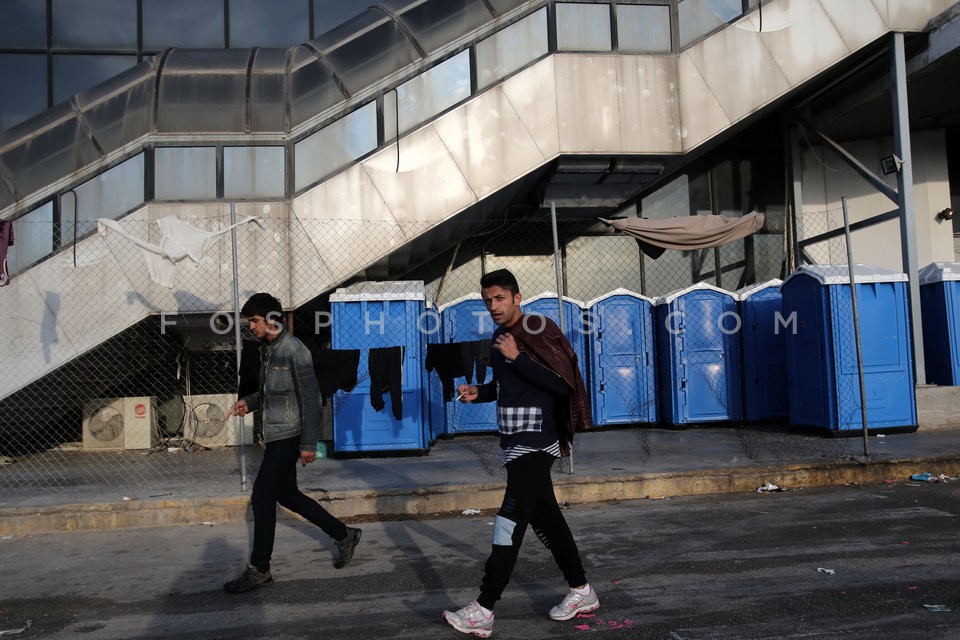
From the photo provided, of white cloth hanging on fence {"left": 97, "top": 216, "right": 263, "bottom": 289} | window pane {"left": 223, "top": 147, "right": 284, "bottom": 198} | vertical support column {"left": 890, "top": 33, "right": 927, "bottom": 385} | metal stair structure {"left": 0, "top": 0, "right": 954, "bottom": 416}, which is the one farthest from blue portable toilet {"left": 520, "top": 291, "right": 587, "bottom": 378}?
vertical support column {"left": 890, "top": 33, "right": 927, "bottom": 385}

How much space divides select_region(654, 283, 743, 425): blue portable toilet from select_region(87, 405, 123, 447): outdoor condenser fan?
8.46 meters

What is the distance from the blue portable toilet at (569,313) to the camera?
11.0 m

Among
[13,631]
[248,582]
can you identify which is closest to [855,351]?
[248,582]

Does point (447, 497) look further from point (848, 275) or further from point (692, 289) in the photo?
point (848, 275)

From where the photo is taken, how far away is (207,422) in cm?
1073

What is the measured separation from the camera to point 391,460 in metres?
9.00

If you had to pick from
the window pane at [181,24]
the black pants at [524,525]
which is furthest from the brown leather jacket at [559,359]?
the window pane at [181,24]

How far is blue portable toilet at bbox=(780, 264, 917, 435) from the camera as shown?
9.41 meters

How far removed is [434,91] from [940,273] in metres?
8.64

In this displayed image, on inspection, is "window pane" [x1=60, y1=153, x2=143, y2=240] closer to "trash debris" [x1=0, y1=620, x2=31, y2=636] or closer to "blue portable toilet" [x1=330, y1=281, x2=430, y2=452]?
"blue portable toilet" [x1=330, y1=281, x2=430, y2=452]

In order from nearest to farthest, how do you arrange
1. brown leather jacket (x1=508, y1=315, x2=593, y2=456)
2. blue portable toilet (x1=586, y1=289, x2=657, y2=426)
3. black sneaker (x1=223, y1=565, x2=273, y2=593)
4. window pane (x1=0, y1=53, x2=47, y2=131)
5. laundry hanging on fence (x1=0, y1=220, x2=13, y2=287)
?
brown leather jacket (x1=508, y1=315, x2=593, y2=456) → black sneaker (x1=223, y1=565, x2=273, y2=593) → laundry hanging on fence (x1=0, y1=220, x2=13, y2=287) → blue portable toilet (x1=586, y1=289, x2=657, y2=426) → window pane (x1=0, y1=53, x2=47, y2=131)

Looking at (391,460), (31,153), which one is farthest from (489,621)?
(31,153)

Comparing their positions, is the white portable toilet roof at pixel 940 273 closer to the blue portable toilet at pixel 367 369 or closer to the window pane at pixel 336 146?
the blue portable toilet at pixel 367 369

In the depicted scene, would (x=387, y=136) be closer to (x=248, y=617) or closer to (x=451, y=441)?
(x=451, y=441)
